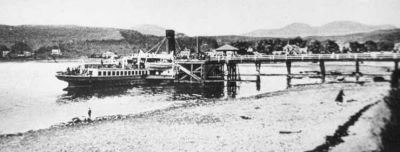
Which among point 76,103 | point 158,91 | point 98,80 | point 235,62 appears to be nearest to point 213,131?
point 76,103

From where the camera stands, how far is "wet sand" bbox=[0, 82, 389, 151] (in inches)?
602

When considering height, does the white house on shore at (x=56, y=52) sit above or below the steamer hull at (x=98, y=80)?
above

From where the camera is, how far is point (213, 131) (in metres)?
18.1

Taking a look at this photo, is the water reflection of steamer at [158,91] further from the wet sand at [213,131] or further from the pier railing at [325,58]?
the wet sand at [213,131]

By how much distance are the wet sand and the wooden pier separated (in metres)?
10.4

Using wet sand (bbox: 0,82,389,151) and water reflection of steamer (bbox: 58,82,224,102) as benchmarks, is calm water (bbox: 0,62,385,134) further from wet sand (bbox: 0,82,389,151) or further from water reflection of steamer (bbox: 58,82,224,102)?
wet sand (bbox: 0,82,389,151)

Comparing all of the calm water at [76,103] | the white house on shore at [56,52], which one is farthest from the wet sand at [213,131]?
the white house on shore at [56,52]

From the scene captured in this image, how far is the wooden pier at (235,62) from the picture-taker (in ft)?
112

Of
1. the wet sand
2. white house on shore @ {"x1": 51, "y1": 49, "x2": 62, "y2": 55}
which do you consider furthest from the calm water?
white house on shore @ {"x1": 51, "y1": 49, "x2": 62, "y2": 55}

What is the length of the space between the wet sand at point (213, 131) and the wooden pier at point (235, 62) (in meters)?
10.4

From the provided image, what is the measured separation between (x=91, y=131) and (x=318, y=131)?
1223cm

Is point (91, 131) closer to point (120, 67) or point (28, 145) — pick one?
point (28, 145)

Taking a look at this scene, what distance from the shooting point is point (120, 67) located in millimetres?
59750

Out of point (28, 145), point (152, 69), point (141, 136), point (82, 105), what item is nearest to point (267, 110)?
point (141, 136)
